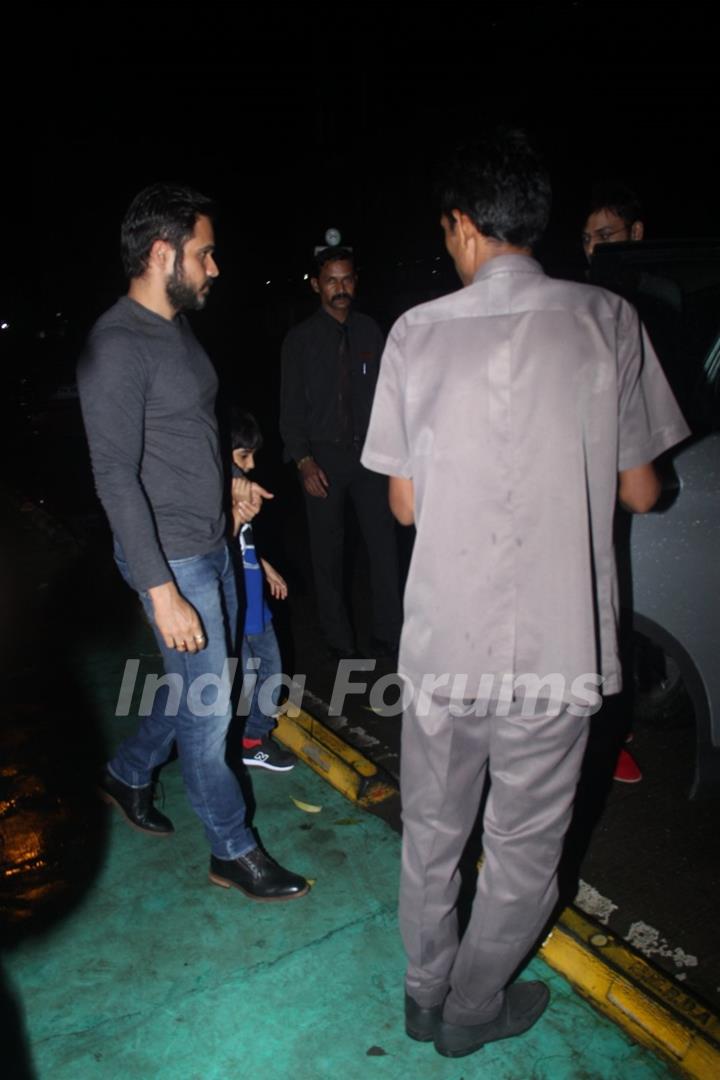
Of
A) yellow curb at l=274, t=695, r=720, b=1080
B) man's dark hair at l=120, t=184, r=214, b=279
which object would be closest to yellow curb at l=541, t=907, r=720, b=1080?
yellow curb at l=274, t=695, r=720, b=1080

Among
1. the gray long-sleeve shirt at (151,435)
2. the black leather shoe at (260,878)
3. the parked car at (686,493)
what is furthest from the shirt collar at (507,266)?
the black leather shoe at (260,878)

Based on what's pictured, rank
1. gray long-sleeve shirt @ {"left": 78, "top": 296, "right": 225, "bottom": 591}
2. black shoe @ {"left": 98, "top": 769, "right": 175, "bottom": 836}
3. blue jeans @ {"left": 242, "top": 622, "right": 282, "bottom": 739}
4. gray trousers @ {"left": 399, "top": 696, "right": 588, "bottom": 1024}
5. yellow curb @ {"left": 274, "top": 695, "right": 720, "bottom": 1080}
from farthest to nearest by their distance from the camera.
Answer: blue jeans @ {"left": 242, "top": 622, "right": 282, "bottom": 739} → black shoe @ {"left": 98, "top": 769, "right": 175, "bottom": 836} → gray long-sleeve shirt @ {"left": 78, "top": 296, "right": 225, "bottom": 591} → yellow curb @ {"left": 274, "top": 695, "right": 720, "bottom": 1080} → gray trousers @ {"left": 399, "top": 696, "right": 588, "bottom": 1024}

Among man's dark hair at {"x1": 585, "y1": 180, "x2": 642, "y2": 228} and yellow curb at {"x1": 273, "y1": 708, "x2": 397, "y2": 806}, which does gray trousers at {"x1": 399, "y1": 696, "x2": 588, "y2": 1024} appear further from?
man's dark hair at {"x1": 585, "y1": 180, "x2": 642, "y2": 228}

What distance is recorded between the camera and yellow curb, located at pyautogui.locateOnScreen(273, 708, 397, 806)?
3262 millimetres

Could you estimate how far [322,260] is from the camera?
4.21 meters

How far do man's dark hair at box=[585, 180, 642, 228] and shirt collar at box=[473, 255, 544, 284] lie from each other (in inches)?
96.6

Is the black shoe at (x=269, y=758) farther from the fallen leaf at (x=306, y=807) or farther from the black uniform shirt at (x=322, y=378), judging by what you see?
the black uniform shirt at (x=322, y=378)

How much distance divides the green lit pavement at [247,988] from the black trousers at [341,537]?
5.47 feet

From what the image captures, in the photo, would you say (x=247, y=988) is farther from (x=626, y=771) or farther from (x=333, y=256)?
(x=333, y=256)

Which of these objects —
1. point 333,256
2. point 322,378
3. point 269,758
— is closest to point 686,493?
point 269,758

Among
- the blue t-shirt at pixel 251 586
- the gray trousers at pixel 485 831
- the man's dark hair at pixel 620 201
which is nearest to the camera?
the gray trousers at pixel 485 831

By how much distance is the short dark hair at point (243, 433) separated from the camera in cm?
316

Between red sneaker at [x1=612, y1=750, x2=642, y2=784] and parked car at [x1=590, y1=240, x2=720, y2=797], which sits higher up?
parked car at [x1=590, y1=240, x2=720, y2=797]

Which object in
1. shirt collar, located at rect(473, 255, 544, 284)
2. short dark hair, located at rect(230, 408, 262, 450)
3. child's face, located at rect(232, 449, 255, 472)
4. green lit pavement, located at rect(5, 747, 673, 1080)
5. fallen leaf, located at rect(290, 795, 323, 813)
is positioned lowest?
green lit pavement, located at rect(5, 747, 673, 1080)
